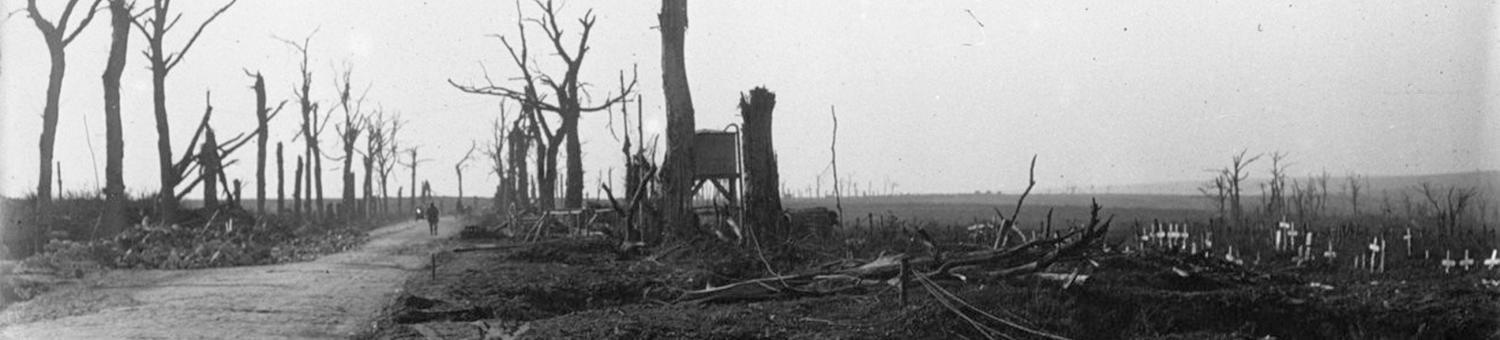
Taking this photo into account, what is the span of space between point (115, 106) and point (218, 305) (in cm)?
1739

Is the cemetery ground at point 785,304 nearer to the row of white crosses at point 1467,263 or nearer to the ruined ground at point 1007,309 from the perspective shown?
the ruined ground at point 1007,309

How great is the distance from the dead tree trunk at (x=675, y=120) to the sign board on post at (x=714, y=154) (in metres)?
1.06

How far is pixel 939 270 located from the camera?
11.1m

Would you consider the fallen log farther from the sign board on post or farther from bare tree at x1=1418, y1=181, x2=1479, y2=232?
bare tree at x1=1418, y1=181, x2=1479, y2=232

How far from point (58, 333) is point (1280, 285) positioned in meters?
12.2

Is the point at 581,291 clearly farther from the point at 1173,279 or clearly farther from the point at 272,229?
the point at 272,229

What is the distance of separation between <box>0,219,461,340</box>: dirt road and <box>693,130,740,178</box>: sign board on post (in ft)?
18.8

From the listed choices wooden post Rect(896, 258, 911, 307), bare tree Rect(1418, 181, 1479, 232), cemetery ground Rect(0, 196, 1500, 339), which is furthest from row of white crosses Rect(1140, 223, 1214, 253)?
wooden post Rect(896, 258, 911, 307)

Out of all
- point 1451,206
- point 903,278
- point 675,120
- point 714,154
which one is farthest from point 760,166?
point 1451,206

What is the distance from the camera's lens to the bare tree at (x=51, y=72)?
24969mm

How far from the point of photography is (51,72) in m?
25.3

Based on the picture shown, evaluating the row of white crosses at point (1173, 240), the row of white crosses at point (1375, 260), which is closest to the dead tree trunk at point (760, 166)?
the row of white crosses at point (1173, 240)

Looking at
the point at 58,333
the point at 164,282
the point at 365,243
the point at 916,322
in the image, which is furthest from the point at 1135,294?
the point at 365,243

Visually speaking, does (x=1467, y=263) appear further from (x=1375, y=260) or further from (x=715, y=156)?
(x=715, y=156)
